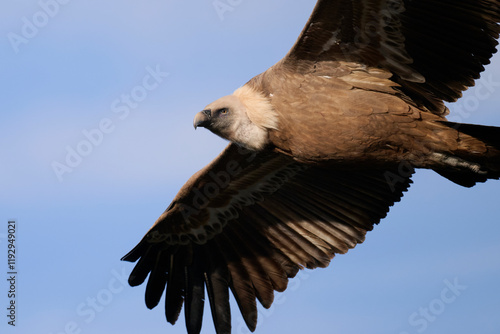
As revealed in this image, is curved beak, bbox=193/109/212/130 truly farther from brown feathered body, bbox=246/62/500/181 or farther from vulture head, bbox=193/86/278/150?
brown feathered body, bbox=246/62/500/181

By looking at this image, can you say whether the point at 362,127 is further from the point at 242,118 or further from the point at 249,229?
the point at 249,229

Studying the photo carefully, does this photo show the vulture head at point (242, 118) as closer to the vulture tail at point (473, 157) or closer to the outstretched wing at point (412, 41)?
the outstretched wing at point (412, 41)

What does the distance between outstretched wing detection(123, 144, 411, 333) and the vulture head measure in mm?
926

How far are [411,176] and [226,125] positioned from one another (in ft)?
7.17

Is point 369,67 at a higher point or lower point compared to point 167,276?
higher

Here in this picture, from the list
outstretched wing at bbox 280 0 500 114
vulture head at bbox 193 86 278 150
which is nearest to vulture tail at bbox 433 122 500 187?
outstretched wing at bbox 280 0 500 114

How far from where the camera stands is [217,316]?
8.72 m

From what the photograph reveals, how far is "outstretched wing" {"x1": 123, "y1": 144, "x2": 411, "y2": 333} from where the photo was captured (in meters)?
8.73

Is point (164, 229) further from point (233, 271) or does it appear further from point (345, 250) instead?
point (345, 250)

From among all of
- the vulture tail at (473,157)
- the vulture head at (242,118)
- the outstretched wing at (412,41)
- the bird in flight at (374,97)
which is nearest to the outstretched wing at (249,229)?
the bird in flight at (374,97)

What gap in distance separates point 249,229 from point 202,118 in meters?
2.14

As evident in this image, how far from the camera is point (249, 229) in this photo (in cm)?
928

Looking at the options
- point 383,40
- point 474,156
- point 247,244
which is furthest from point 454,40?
point 247,244

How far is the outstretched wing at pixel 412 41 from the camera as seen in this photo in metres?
6.98
